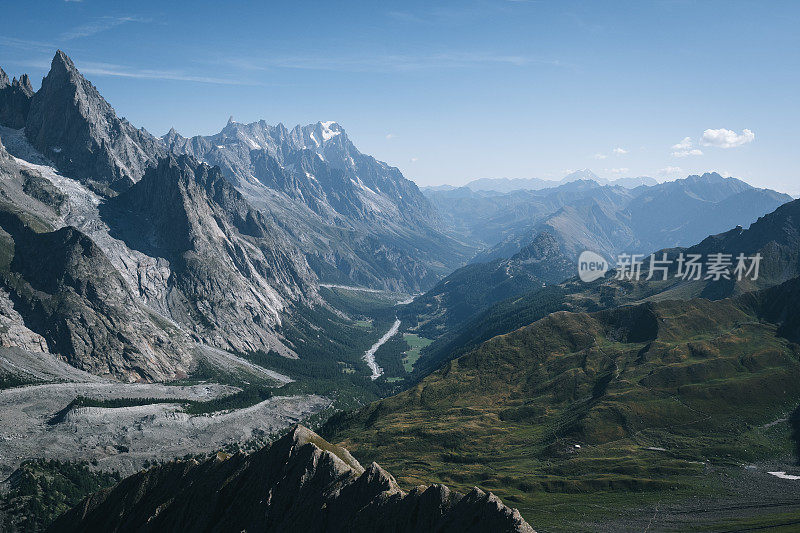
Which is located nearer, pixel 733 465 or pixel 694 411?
pixel 733 465

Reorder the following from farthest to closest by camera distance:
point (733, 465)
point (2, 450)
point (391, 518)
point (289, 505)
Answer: point (2, 450), point (733, 465), point (289, 505), point (391, 518)

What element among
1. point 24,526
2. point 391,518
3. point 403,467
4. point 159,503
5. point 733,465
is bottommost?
point 24,526

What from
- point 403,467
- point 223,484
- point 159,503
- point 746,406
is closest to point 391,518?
point 223,484

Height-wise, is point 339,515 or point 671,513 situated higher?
point 339,515

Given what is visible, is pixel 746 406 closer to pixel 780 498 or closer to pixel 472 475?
pixel 780 498

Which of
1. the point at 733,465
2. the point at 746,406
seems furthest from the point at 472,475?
the point at 746,406

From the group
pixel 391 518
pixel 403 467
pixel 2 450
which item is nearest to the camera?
pixel 391 518
